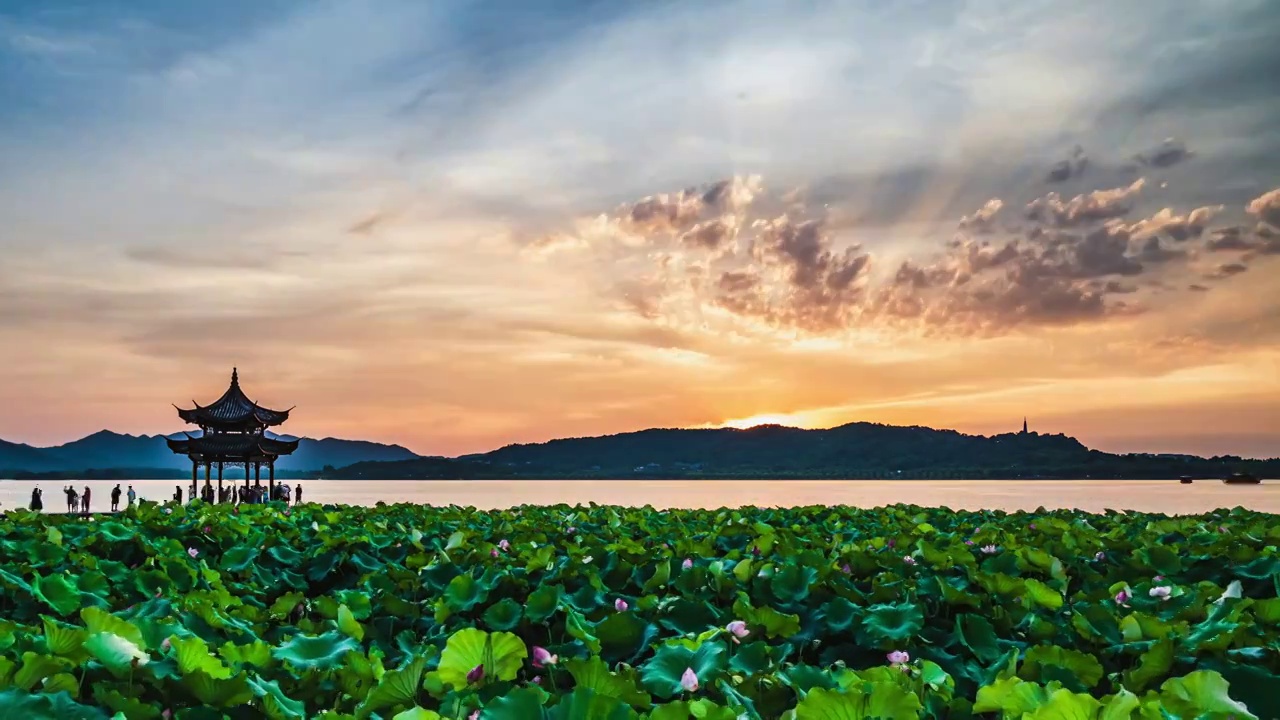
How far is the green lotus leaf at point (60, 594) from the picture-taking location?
18.4 feet

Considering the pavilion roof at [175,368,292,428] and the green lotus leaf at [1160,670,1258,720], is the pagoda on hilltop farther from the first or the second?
the green lotus leaf at [1160,670,1258,720]

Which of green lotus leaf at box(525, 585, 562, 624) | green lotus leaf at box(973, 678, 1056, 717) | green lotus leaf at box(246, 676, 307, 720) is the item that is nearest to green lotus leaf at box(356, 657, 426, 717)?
green lotus leaf at box(246, 676, 307, 720)

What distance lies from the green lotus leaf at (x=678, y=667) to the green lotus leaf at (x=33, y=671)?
1.98 m

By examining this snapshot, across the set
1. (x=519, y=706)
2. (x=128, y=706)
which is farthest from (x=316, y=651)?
(x=519, y=706)

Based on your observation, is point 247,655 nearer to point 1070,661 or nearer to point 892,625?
point 892,625

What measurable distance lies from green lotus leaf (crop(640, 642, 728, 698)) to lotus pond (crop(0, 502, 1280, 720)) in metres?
0.01

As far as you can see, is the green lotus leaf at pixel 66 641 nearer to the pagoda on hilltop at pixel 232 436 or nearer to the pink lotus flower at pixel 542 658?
the pink lotus flower at pixel 542 658

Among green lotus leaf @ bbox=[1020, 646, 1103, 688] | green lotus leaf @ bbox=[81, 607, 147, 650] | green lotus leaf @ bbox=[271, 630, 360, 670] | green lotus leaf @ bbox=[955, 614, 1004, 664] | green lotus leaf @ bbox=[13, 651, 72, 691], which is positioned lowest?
green lotus leaf @ bbox=[955, 614, 1004, 664]

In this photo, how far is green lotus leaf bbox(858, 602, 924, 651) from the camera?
474 cm

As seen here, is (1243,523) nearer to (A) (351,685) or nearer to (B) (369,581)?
(B) (369,581)

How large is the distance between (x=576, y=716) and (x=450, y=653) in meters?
0.90

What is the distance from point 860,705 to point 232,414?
5609 cm

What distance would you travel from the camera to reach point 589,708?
247 centimetres

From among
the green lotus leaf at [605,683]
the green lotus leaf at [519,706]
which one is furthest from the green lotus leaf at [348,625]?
the green lotus leaf at [519,706]
